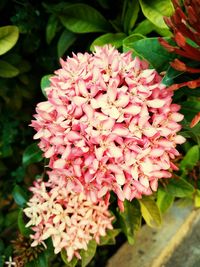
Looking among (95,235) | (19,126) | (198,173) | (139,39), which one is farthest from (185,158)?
(19,126)

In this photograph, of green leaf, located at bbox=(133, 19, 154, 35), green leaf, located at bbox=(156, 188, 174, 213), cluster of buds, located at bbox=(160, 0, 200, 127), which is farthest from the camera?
green leaf, located at bbox=(156, 188, 174, 213)

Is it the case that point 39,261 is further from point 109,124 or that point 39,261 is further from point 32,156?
point 109,124

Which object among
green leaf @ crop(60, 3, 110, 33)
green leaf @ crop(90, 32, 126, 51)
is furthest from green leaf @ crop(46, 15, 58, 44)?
green leaf @ crop(90, 32, 126, 51)

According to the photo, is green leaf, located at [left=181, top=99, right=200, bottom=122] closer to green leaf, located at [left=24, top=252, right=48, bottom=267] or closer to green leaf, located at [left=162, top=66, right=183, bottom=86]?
green leaf, located at [left=162, top=66, right=183, bottom=86]

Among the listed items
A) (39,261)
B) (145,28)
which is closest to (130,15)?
(145,28)

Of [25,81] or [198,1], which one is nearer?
[198,1]

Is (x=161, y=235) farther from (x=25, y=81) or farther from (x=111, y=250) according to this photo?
(x=25, y=81)
